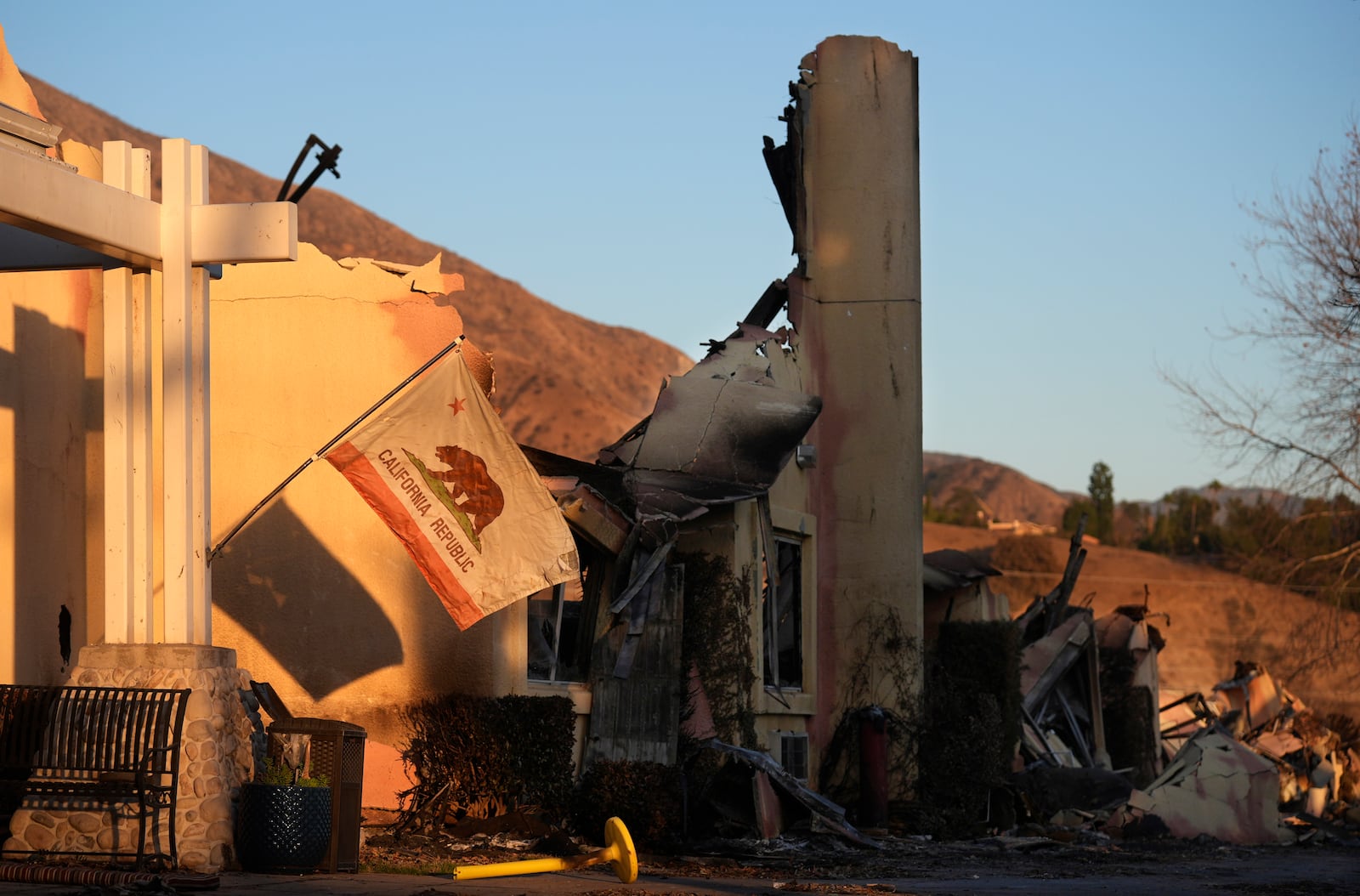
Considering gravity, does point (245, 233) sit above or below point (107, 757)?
above

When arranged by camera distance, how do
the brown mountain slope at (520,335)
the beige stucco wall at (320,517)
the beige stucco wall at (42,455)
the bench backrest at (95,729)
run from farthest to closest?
1. the brown mountain slope at (520,335)
2. the beige stucco wall at (320,517)
3. the beige stucco wall at (42,455)
4. the bench backrest at (95,729)

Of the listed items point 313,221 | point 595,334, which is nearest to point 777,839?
point 313,221

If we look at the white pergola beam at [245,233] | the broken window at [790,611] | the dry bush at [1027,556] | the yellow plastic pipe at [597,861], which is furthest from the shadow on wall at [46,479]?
the dry bush at [1027,556]

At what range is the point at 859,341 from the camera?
2048 centimetres

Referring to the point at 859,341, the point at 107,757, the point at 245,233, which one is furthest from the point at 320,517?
the point at 859,341

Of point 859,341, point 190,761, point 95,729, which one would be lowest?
point 190,761

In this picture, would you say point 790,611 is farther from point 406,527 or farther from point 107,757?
point 107,757

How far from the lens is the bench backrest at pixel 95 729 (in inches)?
403

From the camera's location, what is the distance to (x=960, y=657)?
2089cm

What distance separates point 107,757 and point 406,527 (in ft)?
7.93

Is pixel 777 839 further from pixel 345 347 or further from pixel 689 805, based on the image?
pixel 345 347

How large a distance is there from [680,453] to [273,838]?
24.7ft

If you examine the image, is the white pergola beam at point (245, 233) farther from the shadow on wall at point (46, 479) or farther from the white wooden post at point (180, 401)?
the shadow on wall at point (46, 479)

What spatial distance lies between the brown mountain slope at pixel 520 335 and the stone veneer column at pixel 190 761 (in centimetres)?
4596
